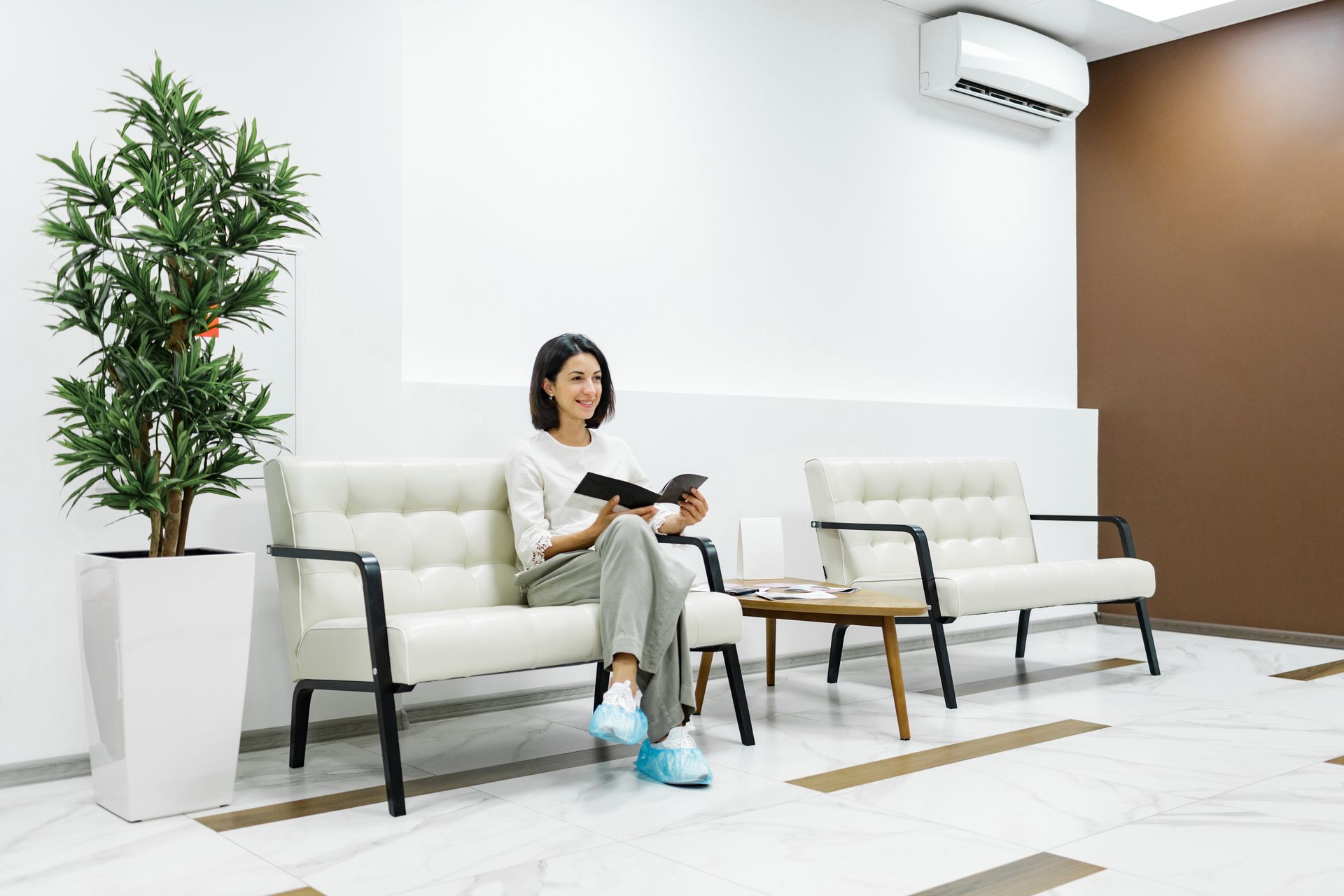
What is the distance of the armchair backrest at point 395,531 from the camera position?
306 centimetres

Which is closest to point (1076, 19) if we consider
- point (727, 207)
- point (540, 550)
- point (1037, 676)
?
point (727, 207)

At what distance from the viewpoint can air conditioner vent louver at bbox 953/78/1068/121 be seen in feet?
17.7

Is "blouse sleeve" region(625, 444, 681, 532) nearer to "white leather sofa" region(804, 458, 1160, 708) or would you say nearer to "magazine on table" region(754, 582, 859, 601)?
"magazine on table" region(754, 582, 859, 601)

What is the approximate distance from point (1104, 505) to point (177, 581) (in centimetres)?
473

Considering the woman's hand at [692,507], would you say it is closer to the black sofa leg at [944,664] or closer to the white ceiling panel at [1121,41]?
the black sofa leg at [944,664]

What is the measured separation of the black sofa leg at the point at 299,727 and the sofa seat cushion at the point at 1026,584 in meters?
1.93

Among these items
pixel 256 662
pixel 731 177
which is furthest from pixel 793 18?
pixel 256 662

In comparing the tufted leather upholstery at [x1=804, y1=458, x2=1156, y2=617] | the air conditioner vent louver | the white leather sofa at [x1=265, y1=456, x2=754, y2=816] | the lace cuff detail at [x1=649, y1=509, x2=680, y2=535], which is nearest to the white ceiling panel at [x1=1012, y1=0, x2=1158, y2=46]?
the air conditioner vent louver

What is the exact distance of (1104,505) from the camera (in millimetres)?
5961

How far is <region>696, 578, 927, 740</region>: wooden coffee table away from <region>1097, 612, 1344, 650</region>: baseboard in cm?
261

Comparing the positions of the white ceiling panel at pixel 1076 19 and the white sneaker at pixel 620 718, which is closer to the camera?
the white sneaker at pixel 620 718

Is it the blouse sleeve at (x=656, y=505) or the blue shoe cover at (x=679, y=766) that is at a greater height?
the blouse sleeve at (x=656, y=505)

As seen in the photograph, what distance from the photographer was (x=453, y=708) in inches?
147

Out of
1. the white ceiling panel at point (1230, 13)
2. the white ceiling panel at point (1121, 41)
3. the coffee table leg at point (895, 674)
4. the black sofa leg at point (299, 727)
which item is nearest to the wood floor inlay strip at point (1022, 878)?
the coffee table leg at point (895, 674)
